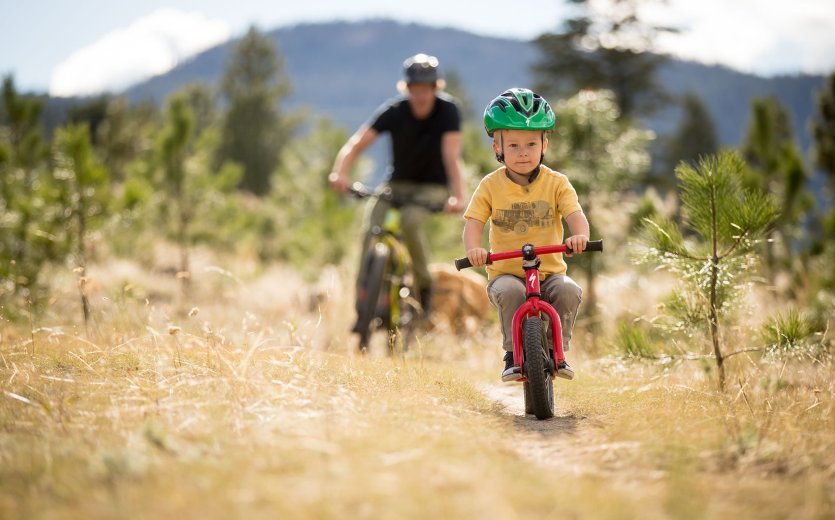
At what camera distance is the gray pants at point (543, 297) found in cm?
372

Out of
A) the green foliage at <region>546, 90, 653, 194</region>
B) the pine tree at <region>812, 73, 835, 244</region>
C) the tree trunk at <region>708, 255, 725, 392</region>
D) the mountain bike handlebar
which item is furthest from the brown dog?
the pine tree at <region>812, 73, 835, 244</region>

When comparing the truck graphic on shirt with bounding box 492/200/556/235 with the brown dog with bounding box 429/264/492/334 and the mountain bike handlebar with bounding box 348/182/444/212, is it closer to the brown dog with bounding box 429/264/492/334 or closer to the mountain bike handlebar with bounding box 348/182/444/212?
the mountain bike handlebar with bounding box 348/182/444/212

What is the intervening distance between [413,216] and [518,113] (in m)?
2.43

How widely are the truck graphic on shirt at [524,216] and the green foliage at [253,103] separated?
112ft

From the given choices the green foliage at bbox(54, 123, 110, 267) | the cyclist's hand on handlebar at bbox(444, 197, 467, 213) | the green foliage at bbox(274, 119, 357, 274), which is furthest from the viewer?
the green foliage at bbox(274, 119, 357, 274)

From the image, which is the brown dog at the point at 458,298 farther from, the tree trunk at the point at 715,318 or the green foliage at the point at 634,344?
the tree trunk at the point at 715,318

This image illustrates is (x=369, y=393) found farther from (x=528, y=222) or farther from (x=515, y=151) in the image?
(x=515, y=151)

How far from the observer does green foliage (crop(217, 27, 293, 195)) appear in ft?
120

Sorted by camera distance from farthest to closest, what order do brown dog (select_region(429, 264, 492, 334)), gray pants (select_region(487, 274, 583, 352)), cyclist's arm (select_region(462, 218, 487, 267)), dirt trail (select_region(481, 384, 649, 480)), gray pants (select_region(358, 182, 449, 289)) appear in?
brown dog (select_region(429, 264, 492, 334)) < gray pants (select_region(358, 182, 449, 289)) < gray pants (select_region(487, 274, 583, 352)) < cyclist's arm (select_region(462, 218, 487, 267)) < dirt trail (select_region(481, 384, 649, 480))

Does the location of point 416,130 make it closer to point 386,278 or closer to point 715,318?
point 386,278

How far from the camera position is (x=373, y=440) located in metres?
2.42

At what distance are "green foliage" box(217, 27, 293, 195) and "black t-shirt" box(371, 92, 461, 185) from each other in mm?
31548

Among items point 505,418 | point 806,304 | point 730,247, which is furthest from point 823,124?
point 505,418

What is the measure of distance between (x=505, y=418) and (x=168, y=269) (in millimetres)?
14415
